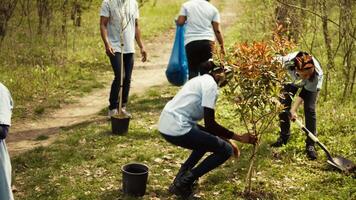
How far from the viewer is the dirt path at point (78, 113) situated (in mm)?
6496

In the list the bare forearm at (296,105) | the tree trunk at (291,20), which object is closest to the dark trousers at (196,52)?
the bare forearm at (296,105)

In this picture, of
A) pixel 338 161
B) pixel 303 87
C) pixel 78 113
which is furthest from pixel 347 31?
pixel 78 113

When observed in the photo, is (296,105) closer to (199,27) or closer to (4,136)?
(199,27)

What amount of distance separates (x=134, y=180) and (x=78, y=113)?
3366mm

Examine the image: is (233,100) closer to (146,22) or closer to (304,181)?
(304,181)

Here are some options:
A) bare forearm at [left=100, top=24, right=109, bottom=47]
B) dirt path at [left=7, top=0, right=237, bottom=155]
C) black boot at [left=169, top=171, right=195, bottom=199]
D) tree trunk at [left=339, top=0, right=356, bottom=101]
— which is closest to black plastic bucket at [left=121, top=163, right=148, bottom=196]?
black boot at [left=169, top=171, right=195, bottom=199]

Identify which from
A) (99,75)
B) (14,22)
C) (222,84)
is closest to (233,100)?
(222,84)

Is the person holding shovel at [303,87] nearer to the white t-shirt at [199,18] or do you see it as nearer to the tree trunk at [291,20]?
the white t-shirt at [199,18]

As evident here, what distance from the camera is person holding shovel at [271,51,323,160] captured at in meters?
5.14

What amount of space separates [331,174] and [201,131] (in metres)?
1.85

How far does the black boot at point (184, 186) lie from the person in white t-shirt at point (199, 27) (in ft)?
8.75

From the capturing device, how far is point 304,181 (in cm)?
531

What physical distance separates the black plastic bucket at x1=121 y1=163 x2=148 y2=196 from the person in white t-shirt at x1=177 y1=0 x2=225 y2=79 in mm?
2667

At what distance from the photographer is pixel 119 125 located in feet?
21.1
